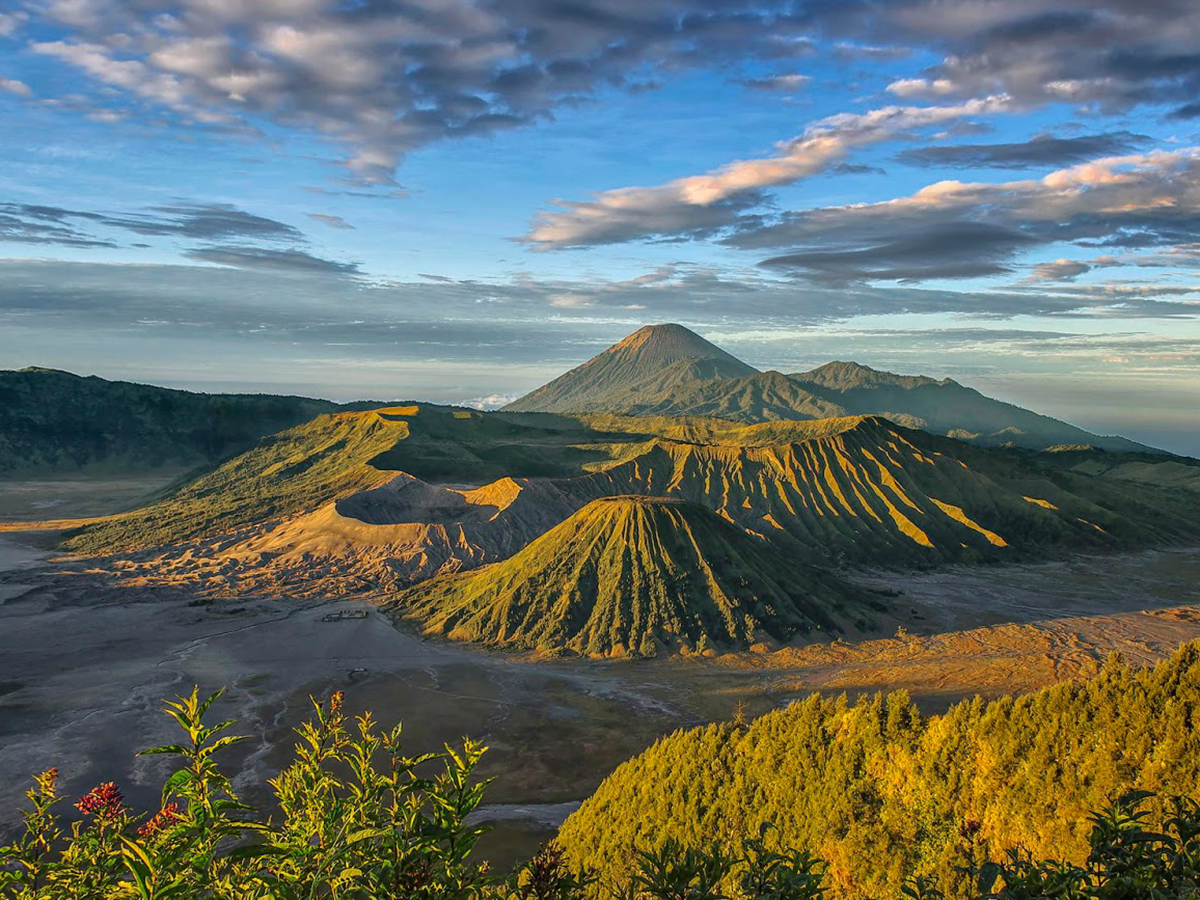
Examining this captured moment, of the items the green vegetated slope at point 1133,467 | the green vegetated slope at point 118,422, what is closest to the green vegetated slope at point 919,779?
the green vegetated slope at point 1133,467

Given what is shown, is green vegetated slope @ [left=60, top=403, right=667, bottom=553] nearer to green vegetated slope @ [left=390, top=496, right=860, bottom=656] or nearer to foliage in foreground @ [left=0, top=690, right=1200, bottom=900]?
green vegetated slope @ [left=390, top=496, right=860, bottom=656]

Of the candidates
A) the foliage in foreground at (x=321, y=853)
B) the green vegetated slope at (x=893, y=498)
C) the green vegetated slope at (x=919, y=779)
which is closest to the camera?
the foliage in foreground at (x=321, y=853)

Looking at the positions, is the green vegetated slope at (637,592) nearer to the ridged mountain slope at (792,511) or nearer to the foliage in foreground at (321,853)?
the ridged mountain slope at (792,511)

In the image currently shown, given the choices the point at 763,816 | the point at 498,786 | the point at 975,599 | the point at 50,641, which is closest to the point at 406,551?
the point at 50,641

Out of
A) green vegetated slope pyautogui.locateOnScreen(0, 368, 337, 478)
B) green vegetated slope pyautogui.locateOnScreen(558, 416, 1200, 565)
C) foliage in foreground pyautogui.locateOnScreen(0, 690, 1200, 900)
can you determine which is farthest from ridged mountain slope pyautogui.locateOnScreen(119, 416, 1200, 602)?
green vegetated slope pyautogui.locateOnScreen(0, 368, 337, 478)

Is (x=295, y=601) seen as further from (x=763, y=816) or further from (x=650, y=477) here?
(x=763, y=816)
